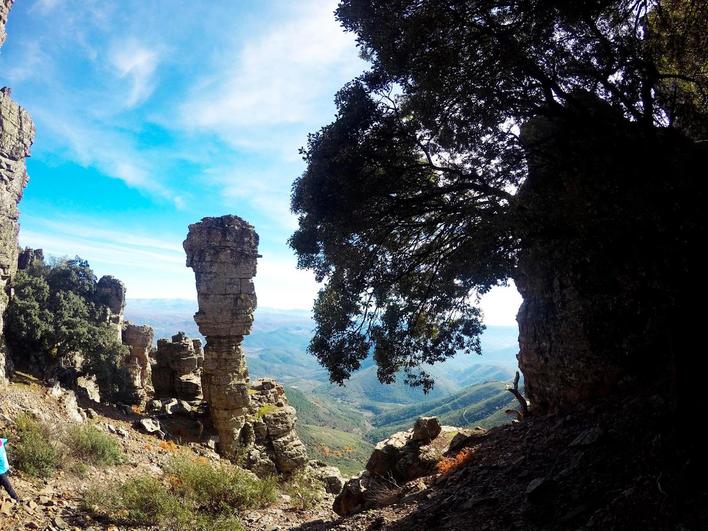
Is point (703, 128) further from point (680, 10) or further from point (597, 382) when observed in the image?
point (597, 382)

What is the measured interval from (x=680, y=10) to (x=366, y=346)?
44.6 feet

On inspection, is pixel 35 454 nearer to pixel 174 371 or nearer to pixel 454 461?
pixel 454 461

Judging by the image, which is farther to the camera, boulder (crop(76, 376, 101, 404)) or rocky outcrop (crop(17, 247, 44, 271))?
rocky outcrop (crop(17, 247, 44, 271))

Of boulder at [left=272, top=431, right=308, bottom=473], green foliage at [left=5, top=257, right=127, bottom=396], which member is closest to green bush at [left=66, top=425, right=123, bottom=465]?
boulder at [left=272, top=431, right=308, bottom=473]

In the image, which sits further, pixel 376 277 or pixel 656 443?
pixel 376 277

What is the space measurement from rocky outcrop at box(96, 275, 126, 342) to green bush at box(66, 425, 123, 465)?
2143cm

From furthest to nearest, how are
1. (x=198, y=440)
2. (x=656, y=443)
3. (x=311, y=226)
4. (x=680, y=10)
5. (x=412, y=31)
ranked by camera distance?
(x=198, y=440), (x=311, y=226), (x=680, y=10), (x=412, y=31), (x=656, y=443)

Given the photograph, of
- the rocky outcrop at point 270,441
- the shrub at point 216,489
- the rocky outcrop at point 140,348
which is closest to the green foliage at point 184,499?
the shrub at point 216,489

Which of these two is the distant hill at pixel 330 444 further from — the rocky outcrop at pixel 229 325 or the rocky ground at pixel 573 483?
the rocky ground at pixel 573 483

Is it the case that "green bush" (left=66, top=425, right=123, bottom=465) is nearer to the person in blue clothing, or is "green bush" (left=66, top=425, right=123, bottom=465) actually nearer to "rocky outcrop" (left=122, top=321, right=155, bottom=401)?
the person in blue clothing

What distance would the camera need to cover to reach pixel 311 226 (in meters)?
13.2

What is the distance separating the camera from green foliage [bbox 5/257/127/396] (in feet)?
89.5

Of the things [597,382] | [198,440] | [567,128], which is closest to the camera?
[567,128]

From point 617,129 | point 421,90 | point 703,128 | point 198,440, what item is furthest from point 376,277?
point 198,440
